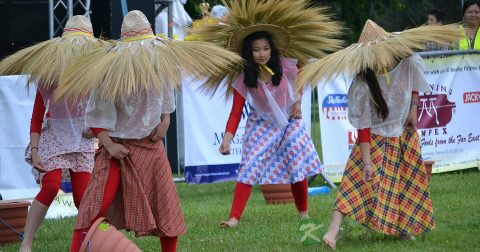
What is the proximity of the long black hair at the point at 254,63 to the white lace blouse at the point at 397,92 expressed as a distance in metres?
1.26

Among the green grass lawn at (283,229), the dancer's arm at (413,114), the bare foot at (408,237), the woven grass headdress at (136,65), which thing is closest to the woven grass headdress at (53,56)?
the woven grass headdress at (136,65)

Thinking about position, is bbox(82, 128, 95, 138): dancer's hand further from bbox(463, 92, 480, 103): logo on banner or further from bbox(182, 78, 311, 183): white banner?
bbox(463, 92, 480, 103): logo on banner

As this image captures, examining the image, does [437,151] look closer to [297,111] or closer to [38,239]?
[297,111]

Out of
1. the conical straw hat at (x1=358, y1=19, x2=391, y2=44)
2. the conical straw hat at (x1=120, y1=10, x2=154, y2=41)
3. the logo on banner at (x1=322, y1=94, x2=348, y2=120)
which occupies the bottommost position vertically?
the logo on banner at (x1=322, y1=94, x2=348, y2=120)

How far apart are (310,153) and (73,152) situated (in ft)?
6.52

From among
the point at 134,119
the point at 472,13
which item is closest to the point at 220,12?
the point at 134,119

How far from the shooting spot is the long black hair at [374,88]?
6.72 metres

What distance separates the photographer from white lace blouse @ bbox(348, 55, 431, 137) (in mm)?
6812

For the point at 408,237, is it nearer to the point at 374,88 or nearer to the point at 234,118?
the point at 374,88

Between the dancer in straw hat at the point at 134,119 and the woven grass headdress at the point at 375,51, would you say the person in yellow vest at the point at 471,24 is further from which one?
the dancer in straw hat at the point at 134,119

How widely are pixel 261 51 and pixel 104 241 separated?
274cm

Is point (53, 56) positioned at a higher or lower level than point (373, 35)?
lower

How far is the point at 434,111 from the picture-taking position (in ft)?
38.0

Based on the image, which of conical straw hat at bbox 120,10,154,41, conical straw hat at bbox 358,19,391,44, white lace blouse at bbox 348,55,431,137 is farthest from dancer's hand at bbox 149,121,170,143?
conical straw hat at bbox 358,19,391,44
